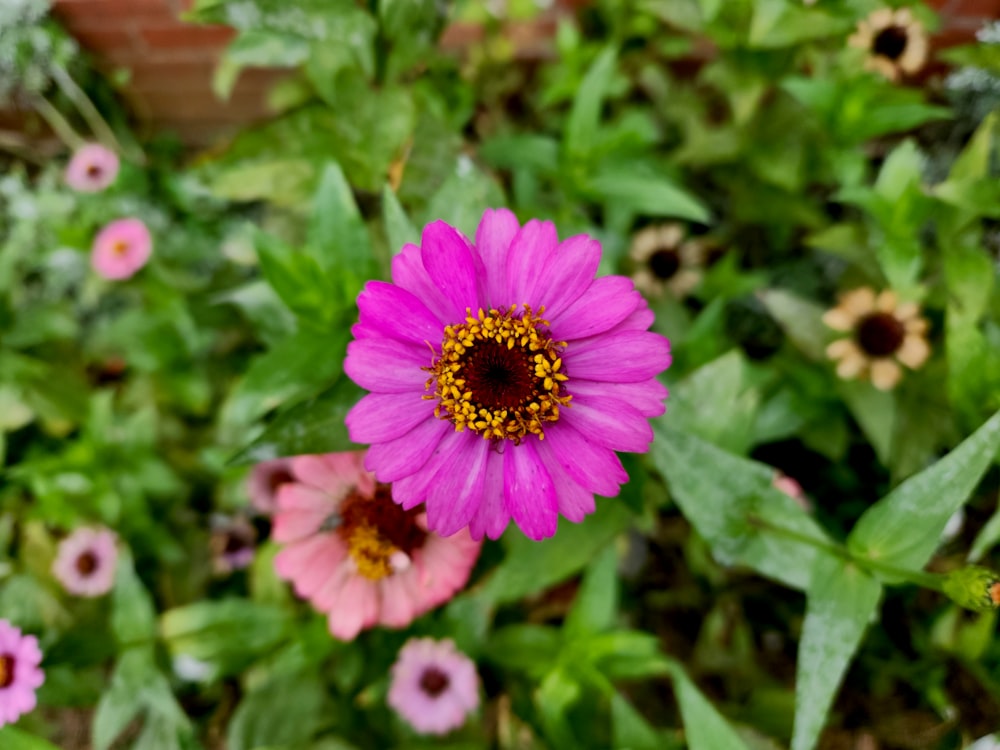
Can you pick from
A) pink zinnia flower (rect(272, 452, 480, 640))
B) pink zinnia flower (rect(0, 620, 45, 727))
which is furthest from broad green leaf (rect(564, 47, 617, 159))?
pink zinnia flower (rect(0, 620, 45, 727))

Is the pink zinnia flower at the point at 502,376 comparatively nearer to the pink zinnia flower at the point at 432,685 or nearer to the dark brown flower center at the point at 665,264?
the pink zinnia flower at the point at 432,685

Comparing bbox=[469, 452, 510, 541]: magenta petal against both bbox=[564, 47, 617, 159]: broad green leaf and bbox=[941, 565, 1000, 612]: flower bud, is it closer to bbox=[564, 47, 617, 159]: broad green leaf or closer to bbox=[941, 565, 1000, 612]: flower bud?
bbox=[941, 565, 1000, 612]: flower bud

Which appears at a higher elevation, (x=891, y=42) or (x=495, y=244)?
(x=891, y=42)

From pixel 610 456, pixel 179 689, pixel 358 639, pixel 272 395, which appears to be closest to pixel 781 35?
pixel 610 456

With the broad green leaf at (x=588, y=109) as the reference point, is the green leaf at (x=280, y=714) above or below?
below

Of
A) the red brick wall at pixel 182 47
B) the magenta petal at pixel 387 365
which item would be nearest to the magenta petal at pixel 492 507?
the magenta petal at pixel 387 365

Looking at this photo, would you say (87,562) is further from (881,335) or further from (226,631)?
(881,335)

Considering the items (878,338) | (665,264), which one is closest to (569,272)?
(878,338)
